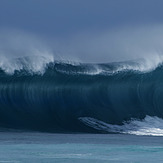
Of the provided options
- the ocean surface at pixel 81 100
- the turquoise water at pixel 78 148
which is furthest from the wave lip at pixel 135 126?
the turquoise water at pixel 78 148

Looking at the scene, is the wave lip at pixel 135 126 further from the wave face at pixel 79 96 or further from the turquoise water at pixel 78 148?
the turquoise water at pixel 78 148

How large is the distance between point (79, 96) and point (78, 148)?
7243 millimetres

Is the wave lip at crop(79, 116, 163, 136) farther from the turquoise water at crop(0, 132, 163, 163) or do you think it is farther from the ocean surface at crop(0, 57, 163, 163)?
the turquoise water at crop(0, 132, 163, 163)

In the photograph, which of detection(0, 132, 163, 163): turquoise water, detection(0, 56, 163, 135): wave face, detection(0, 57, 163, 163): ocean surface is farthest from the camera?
detection(0, 56, 163, 135): wave face

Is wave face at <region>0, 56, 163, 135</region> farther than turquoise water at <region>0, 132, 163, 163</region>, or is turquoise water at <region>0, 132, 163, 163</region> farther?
wave face at <region>0, 56, 163, 135</region>

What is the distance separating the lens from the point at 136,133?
59.5 feet

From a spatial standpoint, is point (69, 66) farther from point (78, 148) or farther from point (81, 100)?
point (78, 148)

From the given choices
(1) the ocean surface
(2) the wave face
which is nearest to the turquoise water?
(1) the ocean surface

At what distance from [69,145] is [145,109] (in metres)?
6.82

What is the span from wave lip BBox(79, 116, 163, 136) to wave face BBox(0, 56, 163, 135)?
0.04 meters

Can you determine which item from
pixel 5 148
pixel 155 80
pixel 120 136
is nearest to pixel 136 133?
pixel 120 136

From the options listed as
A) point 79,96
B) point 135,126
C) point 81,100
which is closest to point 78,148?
point 135,126

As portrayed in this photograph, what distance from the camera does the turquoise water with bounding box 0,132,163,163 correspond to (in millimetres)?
11703

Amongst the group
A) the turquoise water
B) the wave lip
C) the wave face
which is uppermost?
the wave face
